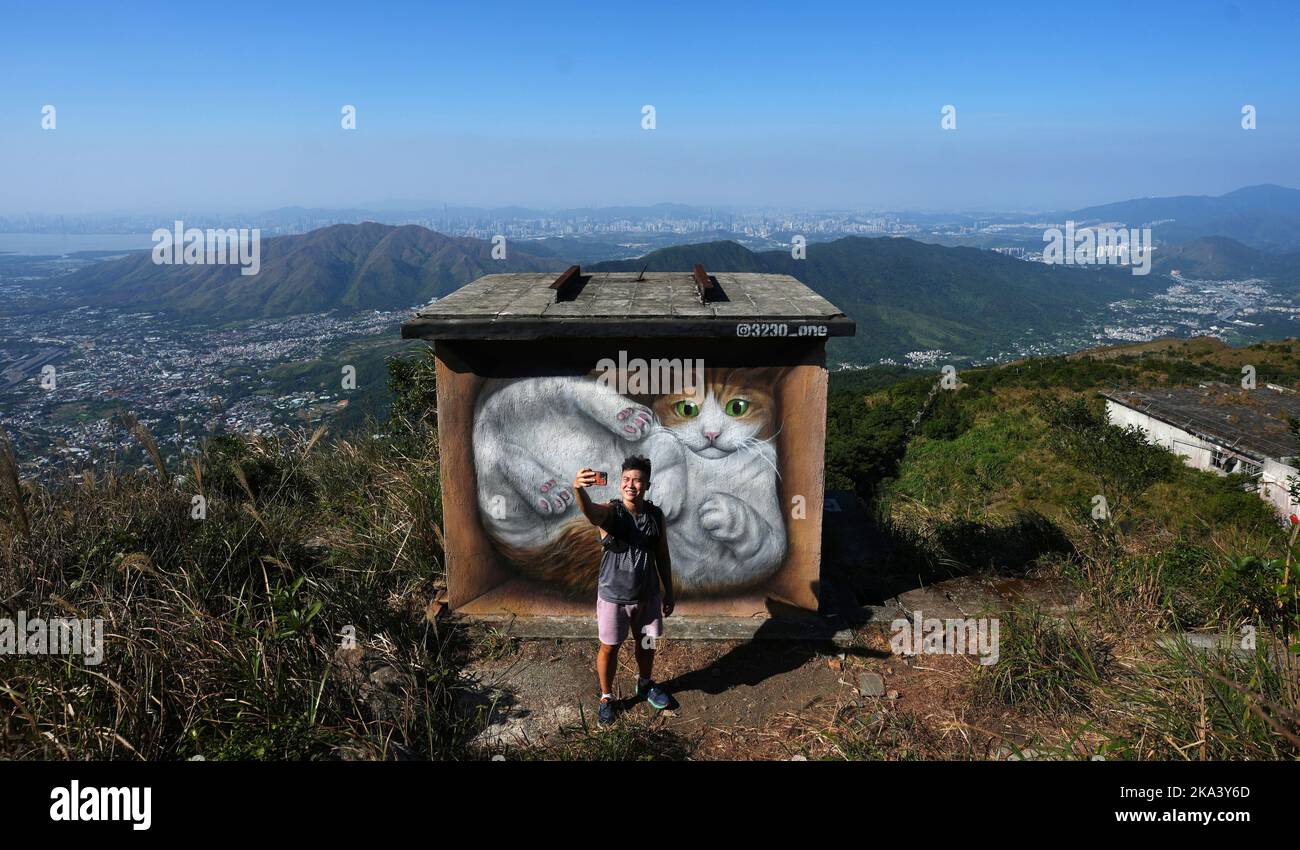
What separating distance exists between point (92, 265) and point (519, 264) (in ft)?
313

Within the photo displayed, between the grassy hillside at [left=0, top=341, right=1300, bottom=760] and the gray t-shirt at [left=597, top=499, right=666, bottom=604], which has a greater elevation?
the gray t-shirt at [left=597, top=499, right=666, bottom=604]

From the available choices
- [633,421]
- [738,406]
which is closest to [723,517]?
[738,406]

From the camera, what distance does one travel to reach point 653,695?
4.54 metres

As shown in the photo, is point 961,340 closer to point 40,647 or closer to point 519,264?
point 519,264

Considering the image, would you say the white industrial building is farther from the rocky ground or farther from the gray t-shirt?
the gray t-shirt

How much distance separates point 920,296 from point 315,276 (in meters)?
146

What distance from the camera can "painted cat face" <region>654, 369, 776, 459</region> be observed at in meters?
5.02

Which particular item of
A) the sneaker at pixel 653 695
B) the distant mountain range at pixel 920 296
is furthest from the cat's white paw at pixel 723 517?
the distant mountain range at pixel 920 296

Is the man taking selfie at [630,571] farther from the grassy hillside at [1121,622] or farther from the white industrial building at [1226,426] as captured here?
the white industrial building at [1226,426]

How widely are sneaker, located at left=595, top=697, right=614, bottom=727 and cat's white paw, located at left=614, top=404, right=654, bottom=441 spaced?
1856 millimetres

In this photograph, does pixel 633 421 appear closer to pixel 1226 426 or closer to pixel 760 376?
pixel 760 376

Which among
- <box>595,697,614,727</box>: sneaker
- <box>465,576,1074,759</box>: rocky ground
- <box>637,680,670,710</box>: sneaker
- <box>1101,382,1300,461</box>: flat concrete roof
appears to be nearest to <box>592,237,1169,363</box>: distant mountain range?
<box>1101,382,1300,461</box>: flat concrete roof
